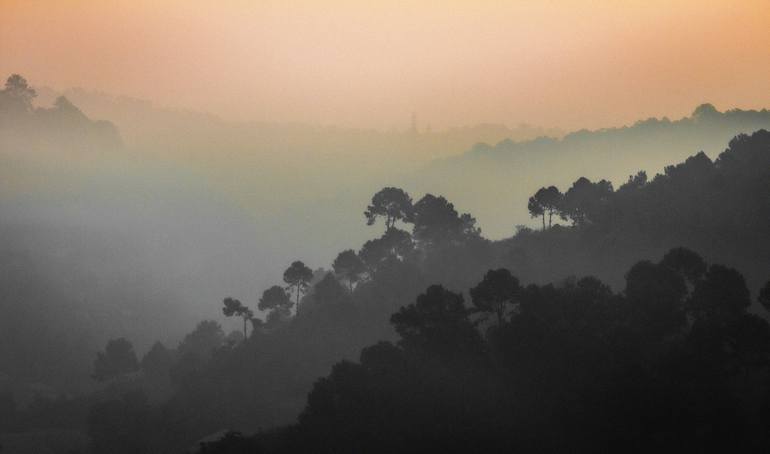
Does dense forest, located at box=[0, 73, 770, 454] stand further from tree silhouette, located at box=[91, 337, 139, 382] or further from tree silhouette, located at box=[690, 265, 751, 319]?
tree silhouette, located at box=[91, 337, 139, 382]

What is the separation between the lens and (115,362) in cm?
13950

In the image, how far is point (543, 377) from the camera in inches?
2645

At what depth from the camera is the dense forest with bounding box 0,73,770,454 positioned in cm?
6003

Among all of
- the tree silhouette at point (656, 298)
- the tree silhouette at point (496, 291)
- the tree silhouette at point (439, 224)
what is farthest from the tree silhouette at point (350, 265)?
the tree silhouette at point (656, 298)

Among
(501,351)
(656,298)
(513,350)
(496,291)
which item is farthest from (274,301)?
(656,298)

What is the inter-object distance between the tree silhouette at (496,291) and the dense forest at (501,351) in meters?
0.26

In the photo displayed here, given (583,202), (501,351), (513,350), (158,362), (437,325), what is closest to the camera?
(513,350)

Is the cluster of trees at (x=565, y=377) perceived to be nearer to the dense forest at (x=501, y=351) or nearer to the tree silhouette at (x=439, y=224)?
the dense forest at (x=501, y=351)

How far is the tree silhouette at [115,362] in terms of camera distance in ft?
456

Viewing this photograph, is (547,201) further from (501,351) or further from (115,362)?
(115,362)

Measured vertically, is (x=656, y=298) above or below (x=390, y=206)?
below

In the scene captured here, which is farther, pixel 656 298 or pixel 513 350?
pixel 513 350

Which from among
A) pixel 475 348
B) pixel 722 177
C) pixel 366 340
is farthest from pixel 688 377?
pixel 722 177

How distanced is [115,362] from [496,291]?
327 ft
